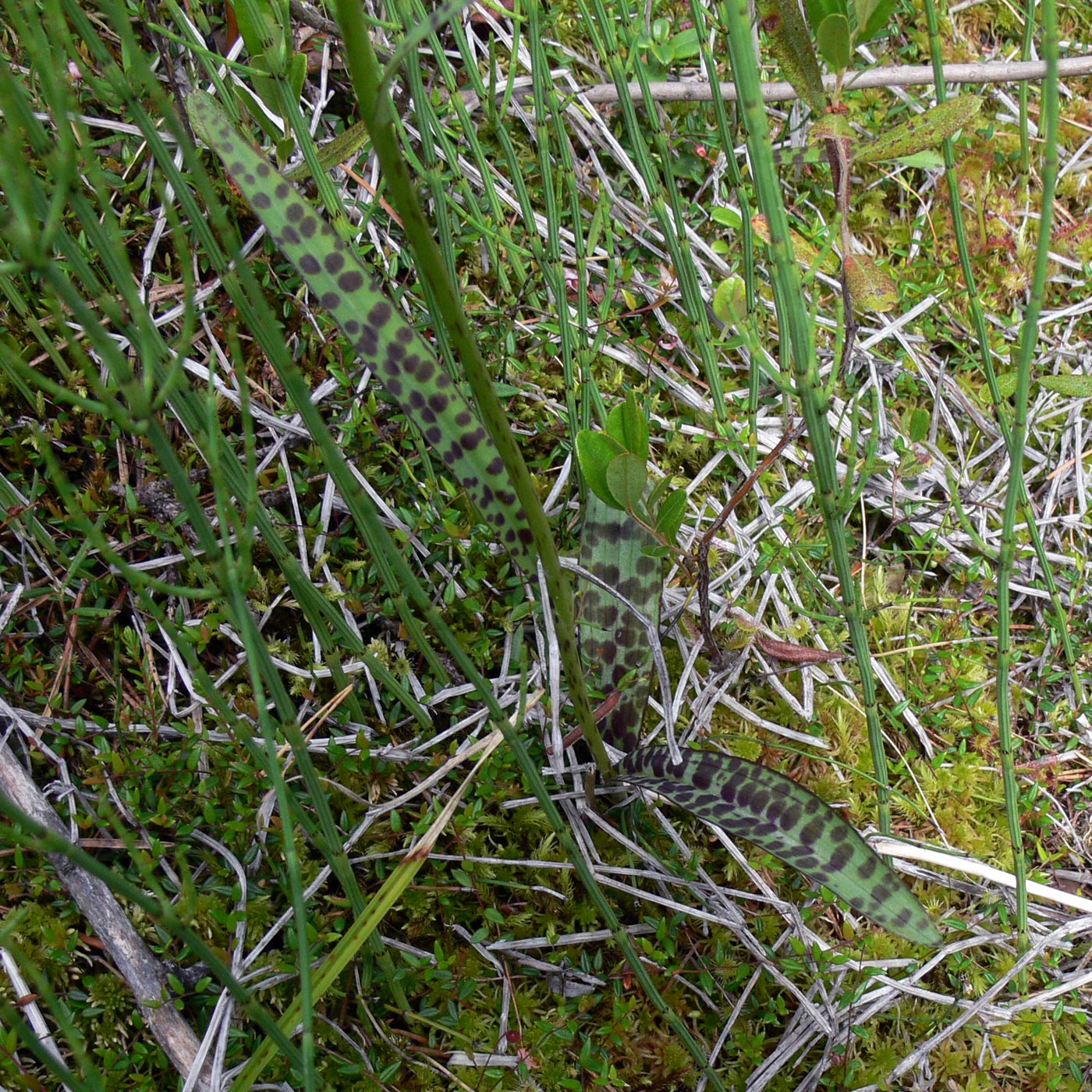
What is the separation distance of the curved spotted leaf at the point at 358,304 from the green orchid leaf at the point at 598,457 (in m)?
0.13

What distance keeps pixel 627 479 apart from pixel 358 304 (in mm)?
326

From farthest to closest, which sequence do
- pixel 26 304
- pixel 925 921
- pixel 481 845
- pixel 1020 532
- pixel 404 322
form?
pixel 1020 532
pixel 26 304
pixel 481 845
pixel 925 921
pixel 404 322

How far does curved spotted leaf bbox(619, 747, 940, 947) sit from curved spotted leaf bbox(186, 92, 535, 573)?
42 centimetres

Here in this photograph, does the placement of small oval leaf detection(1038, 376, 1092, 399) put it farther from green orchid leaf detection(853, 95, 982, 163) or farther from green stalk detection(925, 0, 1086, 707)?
green orchid leaf detection(853, 95, 982, 163)

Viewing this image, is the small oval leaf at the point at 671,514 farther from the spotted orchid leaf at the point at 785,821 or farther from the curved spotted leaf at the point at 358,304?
the curved spotted leaf at the point at 358,304

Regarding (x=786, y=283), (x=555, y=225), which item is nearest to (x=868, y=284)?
(x=786, y=283)

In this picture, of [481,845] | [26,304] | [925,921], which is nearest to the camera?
[925,921]

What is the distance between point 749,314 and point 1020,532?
2.05 ft

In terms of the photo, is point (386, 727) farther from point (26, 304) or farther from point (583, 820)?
point (26, 304)

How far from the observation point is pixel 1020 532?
142cm

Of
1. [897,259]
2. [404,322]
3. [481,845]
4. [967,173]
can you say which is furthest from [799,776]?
[967,173]

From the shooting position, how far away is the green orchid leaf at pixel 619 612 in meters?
1.10

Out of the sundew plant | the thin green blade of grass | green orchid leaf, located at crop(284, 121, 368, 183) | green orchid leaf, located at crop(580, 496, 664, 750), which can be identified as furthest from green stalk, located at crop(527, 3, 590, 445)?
the thin green blade of grass

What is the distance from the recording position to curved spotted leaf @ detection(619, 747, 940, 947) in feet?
3.13
